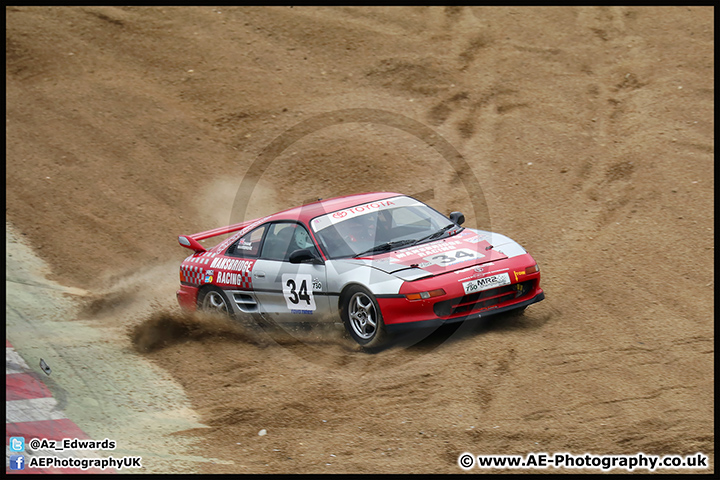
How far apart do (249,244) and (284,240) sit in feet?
1.98

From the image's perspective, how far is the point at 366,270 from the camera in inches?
281

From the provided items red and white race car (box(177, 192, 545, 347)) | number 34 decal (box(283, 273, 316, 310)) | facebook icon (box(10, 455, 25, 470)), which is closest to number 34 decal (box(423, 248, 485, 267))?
red and white race car (box(177, 192, 545, 347))

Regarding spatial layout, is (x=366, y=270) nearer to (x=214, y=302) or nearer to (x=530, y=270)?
(x=530, y=270)

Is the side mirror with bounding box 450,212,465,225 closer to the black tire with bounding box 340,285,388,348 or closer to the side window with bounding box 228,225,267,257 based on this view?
the black tire with bounding box 340,285,388,348

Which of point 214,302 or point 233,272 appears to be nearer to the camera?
point 233,272

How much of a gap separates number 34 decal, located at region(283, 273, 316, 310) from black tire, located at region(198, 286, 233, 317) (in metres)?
1.06

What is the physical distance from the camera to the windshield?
767 cm

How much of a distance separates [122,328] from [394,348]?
12.5 ft

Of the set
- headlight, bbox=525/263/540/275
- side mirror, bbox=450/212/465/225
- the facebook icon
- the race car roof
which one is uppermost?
the race car roof

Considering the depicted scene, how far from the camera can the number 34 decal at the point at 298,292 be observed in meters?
7.65

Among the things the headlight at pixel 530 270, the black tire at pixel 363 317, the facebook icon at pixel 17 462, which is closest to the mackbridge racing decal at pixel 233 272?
the black tire at pixel 363 317

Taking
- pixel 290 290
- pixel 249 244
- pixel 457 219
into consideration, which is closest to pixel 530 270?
pixel 457 219

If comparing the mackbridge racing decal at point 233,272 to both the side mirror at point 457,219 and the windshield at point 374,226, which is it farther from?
the side mirror at point 457,219
